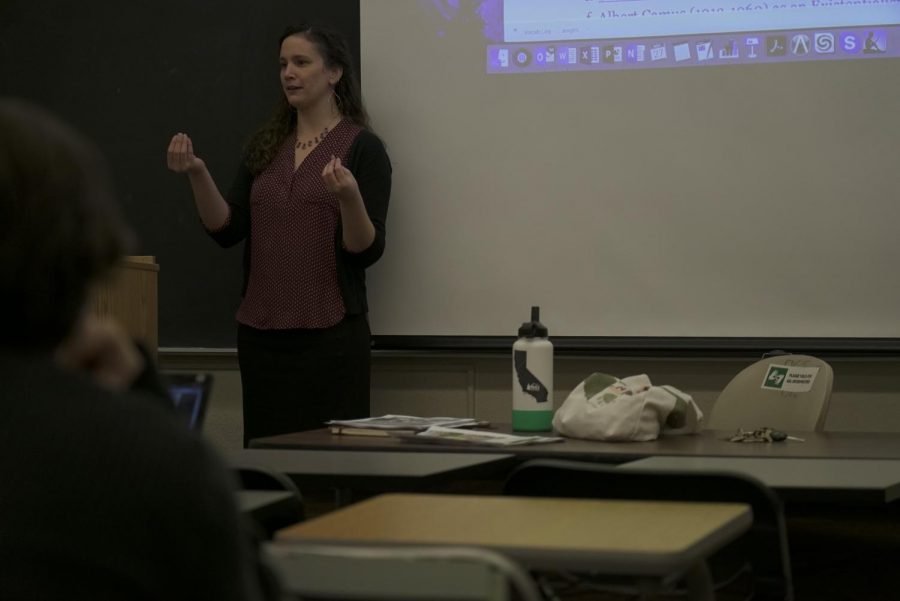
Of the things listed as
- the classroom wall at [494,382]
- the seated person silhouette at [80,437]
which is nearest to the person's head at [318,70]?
the classroom wall at [494,382]

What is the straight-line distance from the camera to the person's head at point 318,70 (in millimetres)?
4043

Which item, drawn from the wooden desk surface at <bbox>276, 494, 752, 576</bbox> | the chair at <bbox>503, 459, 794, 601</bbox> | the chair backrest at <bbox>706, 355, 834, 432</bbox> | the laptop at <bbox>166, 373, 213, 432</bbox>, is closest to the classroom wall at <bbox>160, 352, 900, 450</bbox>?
the chair backrest at <bbox>706, 355, 834, 432</bbox>

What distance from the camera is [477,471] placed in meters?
2.23

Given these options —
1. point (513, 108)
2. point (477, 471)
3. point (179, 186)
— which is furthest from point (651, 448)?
point (179, 186)

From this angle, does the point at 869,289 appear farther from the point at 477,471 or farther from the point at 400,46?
the point at 477,471

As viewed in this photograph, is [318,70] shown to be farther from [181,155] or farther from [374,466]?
[374,466]

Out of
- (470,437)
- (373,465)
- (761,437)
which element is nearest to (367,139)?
(470,437)

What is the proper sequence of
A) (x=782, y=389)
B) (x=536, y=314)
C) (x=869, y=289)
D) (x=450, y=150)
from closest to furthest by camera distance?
(x=536, y=314), (x=782, y=389), (x=869, y=289), (x=450, y=150)

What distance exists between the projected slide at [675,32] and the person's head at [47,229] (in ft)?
11.3

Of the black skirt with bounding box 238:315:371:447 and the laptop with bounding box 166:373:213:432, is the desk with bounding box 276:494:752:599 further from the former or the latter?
the black skirt with bounding box 238:315:371:447

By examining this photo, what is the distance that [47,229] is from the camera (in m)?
0.83

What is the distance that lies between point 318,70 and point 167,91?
31.8 inches

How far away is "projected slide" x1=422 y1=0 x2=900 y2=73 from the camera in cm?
400

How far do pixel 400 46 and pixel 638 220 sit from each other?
1.02 metres
